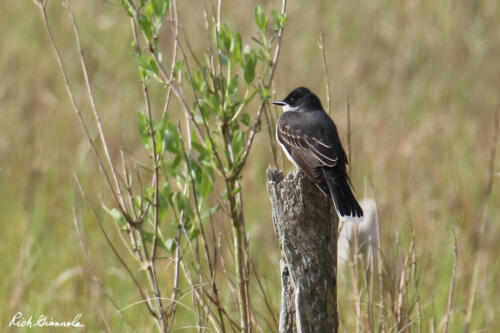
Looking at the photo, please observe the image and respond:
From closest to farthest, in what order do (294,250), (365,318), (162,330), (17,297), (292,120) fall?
(294,250) < (162,330) < (365,318) < (292,120) < (17,297)

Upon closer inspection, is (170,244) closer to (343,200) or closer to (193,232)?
(193,232)

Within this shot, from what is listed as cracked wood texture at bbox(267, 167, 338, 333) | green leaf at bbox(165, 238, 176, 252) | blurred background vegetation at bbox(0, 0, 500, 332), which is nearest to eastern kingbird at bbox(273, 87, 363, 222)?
cracked wood texture at bbox(267, 167, 338, 333)

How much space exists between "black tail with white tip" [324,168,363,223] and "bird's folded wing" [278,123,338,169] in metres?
0.21

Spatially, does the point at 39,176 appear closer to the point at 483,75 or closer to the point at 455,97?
the point at 455,97

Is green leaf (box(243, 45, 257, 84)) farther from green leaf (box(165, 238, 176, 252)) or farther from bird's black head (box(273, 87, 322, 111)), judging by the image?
bird's black head (box(273, 87, 322, 111))

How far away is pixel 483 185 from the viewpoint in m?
8.77

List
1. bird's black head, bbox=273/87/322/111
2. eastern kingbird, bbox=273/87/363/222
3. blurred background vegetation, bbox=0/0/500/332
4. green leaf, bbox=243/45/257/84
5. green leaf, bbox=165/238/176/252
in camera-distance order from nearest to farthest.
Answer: green leaf, bbox=243/45/257/84, green leaf, bbox=165/238/176/252, eastern kingbird, bbox=273/87/363/222, bird's black head, bbox=273/87/322/111, blurred background vegetation, bbox=0/0/500/332

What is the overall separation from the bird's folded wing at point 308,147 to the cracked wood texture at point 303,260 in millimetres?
849

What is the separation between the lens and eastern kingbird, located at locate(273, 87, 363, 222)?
4.29 metres

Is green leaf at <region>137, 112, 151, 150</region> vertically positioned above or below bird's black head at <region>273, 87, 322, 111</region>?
below

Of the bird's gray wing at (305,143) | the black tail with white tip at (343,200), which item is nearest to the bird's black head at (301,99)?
the bird's gray wing at (305,143)

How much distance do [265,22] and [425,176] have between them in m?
5.30

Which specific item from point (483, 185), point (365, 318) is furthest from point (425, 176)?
point (365, 318)

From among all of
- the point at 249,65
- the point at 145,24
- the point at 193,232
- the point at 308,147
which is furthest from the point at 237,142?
the point at 308,147
